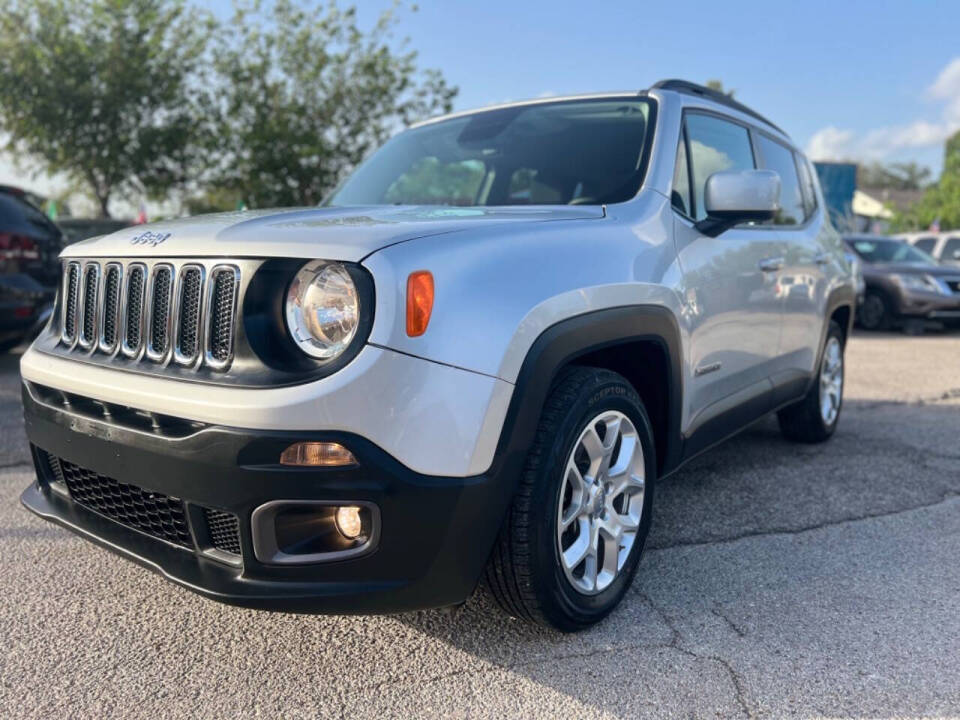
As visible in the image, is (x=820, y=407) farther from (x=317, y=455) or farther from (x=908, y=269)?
(x=908, y=269)

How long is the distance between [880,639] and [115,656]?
88.8 inches

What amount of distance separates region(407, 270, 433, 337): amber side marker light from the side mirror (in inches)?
60.1

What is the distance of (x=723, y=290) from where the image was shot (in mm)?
3254

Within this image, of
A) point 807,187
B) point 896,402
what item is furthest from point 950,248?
point 807,187

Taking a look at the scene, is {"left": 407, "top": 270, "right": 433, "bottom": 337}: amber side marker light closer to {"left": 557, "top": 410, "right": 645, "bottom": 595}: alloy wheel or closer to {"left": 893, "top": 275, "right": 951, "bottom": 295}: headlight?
{"left": 557, "top": 410, "right": 645, "bottom": 595}: alloy wheel

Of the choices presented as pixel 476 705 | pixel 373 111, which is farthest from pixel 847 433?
pixel 373 111

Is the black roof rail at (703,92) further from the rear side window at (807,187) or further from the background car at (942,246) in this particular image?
the background car at (942,246)

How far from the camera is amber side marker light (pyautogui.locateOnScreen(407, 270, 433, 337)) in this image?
195cm

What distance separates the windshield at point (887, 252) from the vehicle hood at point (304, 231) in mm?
11739

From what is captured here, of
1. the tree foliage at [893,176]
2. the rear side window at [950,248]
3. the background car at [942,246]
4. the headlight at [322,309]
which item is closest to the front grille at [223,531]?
the headlight at [322,309]

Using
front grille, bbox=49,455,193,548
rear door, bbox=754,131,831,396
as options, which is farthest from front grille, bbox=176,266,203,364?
rear door, bbox=754,131,831,396

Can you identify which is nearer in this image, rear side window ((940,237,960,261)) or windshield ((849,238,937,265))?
windshield ((849,238,937,265))

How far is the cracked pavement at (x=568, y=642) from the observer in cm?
213

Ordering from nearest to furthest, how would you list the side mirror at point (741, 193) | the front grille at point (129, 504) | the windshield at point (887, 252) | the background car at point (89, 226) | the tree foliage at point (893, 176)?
the front grille at point (129, 504) → the side mirror at point (741, 193) → the windshield at point (887, 252) → the background car at point (89, 226) → the tree foliage at point (893, 176)
